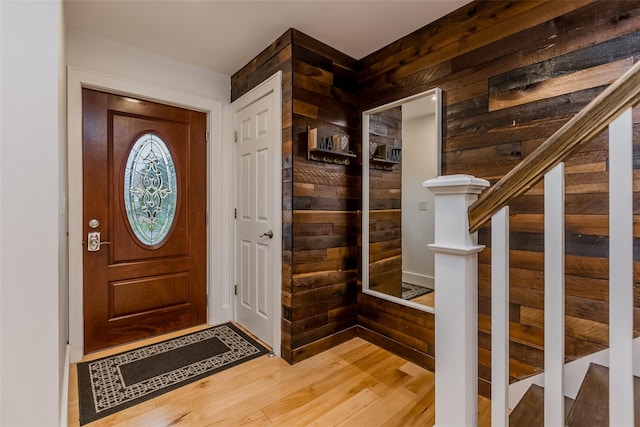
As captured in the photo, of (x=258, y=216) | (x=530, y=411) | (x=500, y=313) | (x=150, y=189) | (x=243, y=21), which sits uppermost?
(x=243, y=21)

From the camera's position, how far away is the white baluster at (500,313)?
867mm

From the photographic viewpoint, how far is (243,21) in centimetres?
210

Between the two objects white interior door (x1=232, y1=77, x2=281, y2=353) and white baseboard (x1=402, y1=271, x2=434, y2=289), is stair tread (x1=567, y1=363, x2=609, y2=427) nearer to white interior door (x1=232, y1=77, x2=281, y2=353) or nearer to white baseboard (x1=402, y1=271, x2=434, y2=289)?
white baseboard (x1=402, y1=271, x2=434, y2=289)

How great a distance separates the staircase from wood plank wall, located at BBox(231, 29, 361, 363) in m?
1.40

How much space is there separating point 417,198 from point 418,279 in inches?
24.1

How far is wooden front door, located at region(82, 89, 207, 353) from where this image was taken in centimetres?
232

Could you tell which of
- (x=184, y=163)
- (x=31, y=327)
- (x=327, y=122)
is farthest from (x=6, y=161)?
(x=327, y=122)

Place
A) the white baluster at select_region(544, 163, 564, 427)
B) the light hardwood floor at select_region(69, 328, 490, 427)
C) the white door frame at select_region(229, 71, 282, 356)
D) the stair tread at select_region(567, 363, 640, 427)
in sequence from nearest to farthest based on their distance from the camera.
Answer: the white baluster at select_region(544, 163, 564, 427)
the stair tread at select_region(567, 363, 640, 427)
the light hardwood floor at select_region(69, 328, 490, 427)
the white door frame at select_region(229, 71, 282, 356)

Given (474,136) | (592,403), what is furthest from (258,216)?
(592,403)

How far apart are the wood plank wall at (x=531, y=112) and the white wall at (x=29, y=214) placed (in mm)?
2074

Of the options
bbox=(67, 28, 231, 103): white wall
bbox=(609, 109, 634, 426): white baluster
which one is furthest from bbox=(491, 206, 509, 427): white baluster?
bbox=(67, 28, 231, 103): white wall

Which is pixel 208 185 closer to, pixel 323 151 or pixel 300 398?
pixel 323 151

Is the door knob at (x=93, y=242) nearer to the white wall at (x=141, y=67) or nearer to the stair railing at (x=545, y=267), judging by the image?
the white wall at (x=141, y=67)

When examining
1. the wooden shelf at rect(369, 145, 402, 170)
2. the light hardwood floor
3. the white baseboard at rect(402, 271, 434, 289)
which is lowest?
the light hardwood floor
